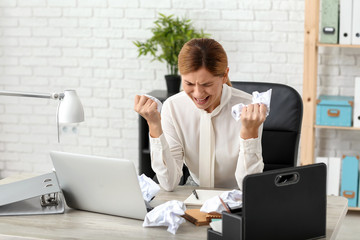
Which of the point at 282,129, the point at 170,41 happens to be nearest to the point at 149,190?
the point at 282,129

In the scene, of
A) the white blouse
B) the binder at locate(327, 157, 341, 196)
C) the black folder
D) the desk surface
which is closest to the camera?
the black folder

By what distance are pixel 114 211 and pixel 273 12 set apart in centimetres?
246

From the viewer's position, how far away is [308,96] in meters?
3.80

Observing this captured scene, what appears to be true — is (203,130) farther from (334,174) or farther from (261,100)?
(334,174)

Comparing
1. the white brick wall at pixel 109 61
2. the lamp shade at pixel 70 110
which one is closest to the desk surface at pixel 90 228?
the lamp shade at pixel 70 110

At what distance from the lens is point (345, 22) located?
3.68 meters

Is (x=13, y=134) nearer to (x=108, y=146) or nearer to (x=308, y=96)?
(x=108, y=146)

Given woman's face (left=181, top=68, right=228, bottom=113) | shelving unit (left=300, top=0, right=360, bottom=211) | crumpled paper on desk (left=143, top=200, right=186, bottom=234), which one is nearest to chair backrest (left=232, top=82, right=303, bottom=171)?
woman's face (left=181, top=68, right=228, bottom=113)

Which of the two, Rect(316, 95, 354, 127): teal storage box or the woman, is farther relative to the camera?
Rect(316, 95, 354, 127): teal storage box

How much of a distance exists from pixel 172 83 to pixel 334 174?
46.9 inches

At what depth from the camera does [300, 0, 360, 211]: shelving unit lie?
12.2 ft

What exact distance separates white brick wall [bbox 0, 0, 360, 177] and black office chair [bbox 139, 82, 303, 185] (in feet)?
4.82

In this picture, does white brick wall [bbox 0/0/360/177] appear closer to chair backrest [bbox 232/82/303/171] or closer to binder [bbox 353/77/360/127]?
binder [bbox 353/77/360/127]

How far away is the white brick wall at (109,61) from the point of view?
408 centimetres
